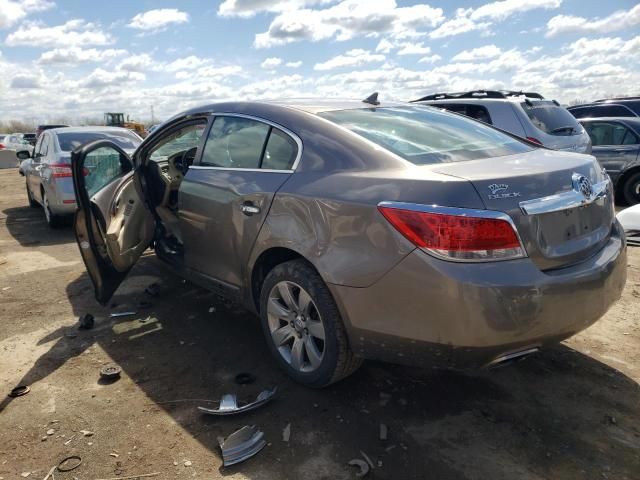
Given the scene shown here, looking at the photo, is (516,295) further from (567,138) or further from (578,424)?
(567,138)

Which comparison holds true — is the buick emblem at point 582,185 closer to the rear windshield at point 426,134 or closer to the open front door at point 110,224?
the rear windshield at point 426,134

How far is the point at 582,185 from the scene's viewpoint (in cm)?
266

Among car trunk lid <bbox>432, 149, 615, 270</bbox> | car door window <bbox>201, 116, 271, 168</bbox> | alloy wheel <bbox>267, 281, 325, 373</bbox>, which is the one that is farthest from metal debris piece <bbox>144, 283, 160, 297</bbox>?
car trunk lid <bbox>432, 149, 615, 270</bbox>

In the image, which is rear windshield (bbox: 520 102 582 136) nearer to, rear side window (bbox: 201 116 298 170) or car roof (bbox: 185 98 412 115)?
car roof (bbox: 185 98 412 115)

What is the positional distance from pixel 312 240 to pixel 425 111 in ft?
5.09

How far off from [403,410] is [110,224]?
273 cm

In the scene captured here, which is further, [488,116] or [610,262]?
[488,116]

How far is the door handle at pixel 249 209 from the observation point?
3.22 m

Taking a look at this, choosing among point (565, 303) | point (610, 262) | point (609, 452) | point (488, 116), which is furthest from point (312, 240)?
point (488, 116)

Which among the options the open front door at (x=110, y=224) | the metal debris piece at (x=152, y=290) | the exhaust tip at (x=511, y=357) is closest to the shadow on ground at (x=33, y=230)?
the metal debris piece at (x=152, y=290)

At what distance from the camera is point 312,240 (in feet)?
9.24

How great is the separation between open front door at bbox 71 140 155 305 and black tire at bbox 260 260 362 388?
1.58 meters

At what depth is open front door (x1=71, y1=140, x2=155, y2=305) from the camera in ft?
12.4

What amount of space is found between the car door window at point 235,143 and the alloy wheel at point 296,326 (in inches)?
34.3
